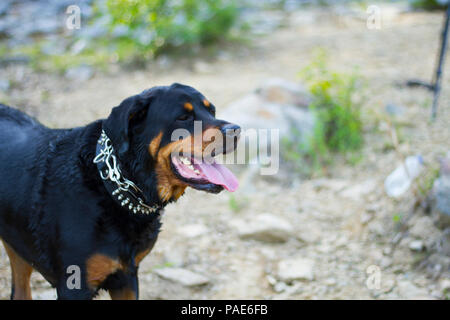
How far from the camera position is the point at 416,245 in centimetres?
361

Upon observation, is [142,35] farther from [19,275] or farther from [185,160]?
[185,160]

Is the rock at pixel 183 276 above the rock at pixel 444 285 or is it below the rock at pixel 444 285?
below

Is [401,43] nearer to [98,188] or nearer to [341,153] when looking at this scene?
[341,153]

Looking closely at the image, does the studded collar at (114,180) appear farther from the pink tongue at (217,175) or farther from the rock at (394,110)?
the rock at (394,110)

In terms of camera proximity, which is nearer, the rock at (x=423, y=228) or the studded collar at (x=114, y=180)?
the studded collar at (x=114, y=180)

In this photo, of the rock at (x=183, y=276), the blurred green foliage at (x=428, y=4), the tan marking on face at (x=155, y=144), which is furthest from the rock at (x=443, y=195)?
the blurred green foliage at (x=428, y=4)

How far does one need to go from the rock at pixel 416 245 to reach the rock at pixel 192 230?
182 centimetres

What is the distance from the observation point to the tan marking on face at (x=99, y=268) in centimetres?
238

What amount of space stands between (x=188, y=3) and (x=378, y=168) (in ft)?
17.2

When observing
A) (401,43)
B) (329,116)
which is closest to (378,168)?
(329,116)

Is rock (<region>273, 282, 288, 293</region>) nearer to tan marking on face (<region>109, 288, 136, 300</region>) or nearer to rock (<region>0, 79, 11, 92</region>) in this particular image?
tan marking on face (<region>109, 288, 136, 300</region>)

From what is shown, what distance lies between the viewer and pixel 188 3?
A: 8.46m

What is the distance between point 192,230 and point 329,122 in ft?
8.19

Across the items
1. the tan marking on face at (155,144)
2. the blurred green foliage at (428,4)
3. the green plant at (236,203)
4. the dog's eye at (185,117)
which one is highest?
the blurred green foliage at (428,4)
